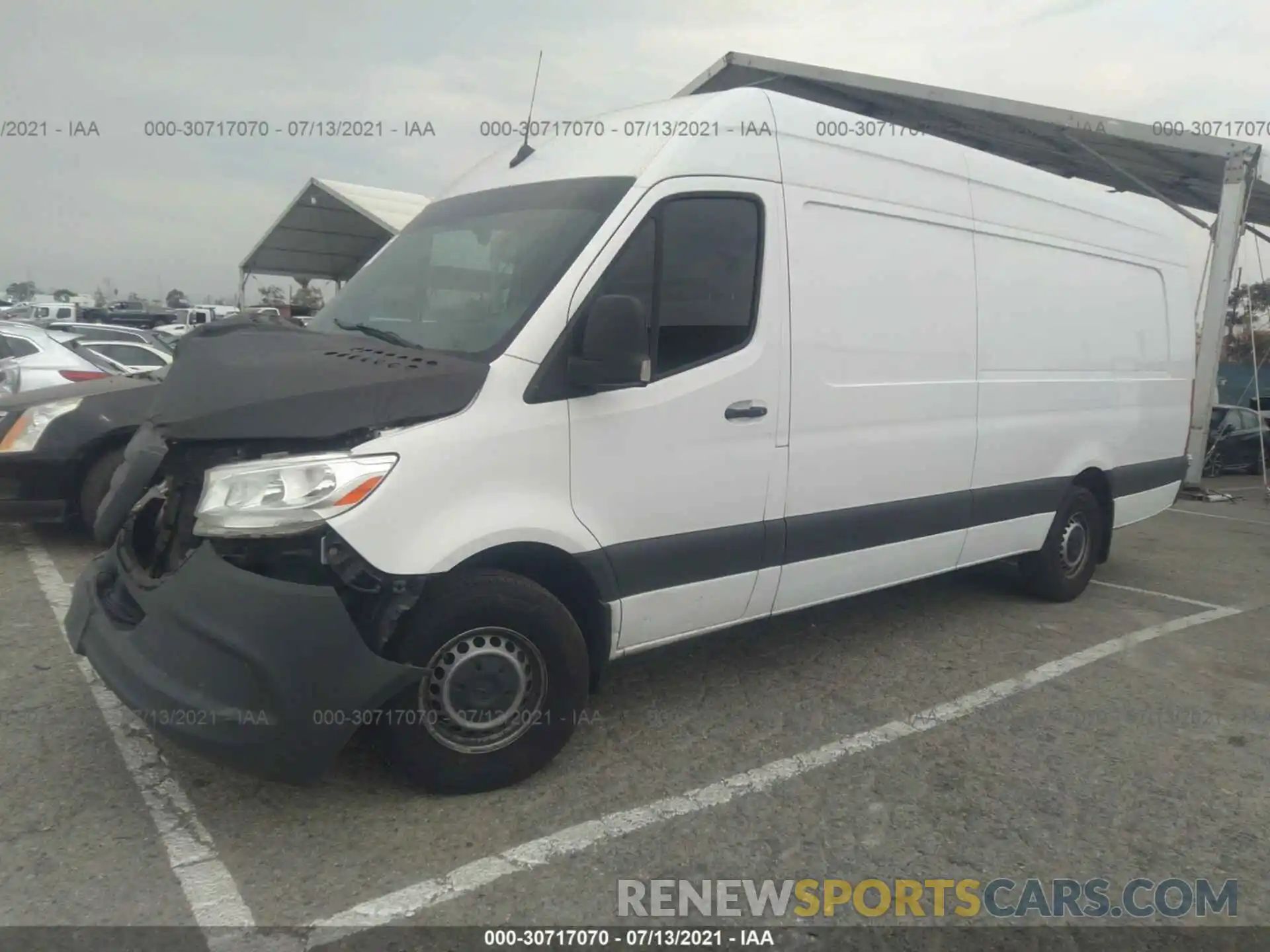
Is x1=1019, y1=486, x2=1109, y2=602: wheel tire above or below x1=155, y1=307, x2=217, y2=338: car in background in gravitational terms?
below

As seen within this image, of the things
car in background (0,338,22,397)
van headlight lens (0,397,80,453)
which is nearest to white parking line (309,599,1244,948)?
van headlight lens (0,397,80,453)

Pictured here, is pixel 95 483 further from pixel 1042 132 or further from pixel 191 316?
pixel 191 316

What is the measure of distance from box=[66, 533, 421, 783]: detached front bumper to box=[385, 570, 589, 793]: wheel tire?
154mm

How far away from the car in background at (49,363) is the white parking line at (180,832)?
3.72m

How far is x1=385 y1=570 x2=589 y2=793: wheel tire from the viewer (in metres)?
2.98

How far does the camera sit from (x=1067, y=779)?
141 inches

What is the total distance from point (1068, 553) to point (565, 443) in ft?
13.6

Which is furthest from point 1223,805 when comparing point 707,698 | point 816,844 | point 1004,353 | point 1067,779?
point 1004,353

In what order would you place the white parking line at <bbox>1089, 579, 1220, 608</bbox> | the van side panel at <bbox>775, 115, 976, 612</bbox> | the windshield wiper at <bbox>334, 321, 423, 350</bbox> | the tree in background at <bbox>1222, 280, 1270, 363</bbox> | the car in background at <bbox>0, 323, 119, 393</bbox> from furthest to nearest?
the tree in background at <bbox>1222, 280, 1270, 363</bbox> → the car in background at <bbox>0, 323, 119, 393</bbox> → the white parking line at <bbox>1089, 579, 1220, 608</bbox> → the van side panel at <bbox>775, 115, 976, 612</bbox> → the windshield wiper at <bbox>334, 321, 423, 350</bbox>

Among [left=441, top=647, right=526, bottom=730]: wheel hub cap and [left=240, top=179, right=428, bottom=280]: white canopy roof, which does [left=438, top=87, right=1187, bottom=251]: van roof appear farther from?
[left=240, top=179, right=428, bottom=280]: white canopy roof

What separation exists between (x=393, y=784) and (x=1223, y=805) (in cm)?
303

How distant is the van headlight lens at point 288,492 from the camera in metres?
2.77

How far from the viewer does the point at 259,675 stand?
2705mm

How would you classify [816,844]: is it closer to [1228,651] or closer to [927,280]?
[927,280]
